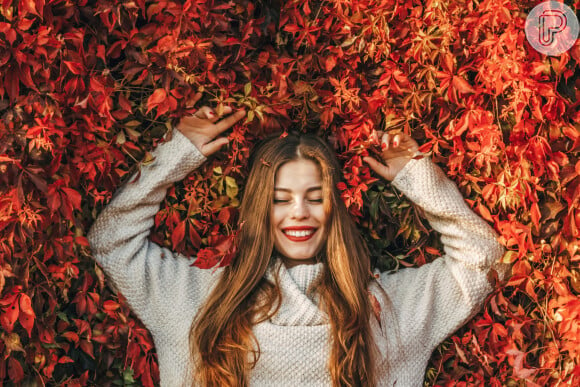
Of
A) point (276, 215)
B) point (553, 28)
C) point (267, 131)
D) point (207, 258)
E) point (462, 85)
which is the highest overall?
point (553, 28)

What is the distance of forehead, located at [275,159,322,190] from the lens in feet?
7.47

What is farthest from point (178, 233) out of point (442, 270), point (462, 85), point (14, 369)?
point (462, 85)

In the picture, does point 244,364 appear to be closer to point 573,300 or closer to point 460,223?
point 460,223

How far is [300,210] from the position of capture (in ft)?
7.36

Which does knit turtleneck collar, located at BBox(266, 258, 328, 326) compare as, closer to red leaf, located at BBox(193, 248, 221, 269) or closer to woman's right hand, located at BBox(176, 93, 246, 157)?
red leaf, located at BBox(193, 248, 221, 269)

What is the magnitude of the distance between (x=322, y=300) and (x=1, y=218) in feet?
3.30

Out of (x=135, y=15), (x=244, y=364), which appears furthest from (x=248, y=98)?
(x=244, y=364)

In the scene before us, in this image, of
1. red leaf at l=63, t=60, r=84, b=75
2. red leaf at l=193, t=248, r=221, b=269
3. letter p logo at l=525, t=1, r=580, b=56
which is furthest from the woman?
letter p logo at l=525, t=1, r=580, b=56

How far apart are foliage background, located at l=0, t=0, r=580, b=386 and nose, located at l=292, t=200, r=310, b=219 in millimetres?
139

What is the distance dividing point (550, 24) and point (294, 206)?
3.06ft

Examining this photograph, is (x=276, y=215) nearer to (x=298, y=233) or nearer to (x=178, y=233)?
(x=298, y=233)

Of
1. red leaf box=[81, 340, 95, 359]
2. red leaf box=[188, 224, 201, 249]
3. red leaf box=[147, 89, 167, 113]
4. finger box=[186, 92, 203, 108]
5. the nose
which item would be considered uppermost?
red leaf box=[147, 89, 167, 113]

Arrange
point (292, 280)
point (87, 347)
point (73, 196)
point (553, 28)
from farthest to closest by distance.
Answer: point (292, 280), point (87, 347), point (73, 196), point (553, 28)

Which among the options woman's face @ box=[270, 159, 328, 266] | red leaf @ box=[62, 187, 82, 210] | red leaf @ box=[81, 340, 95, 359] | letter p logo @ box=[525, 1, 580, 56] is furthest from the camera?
woman's face @ box=[270, 159, 328, 266]
